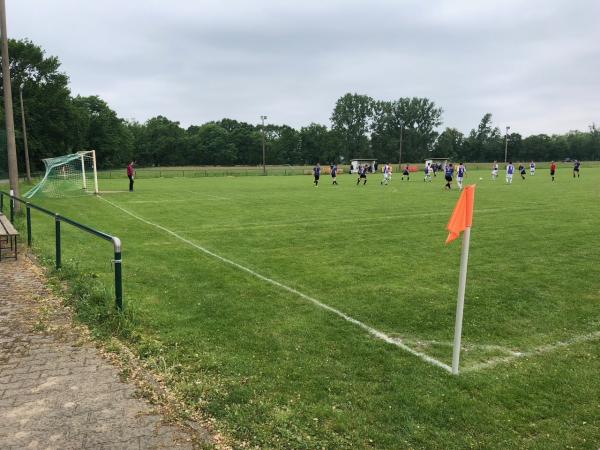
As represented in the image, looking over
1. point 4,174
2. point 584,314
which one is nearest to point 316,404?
point 584,314

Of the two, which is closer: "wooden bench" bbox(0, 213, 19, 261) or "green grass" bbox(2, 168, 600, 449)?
"green grass" bbox(2, 168, 600, 449)

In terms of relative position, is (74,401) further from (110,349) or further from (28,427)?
(110,349)

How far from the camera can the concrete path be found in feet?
11.3

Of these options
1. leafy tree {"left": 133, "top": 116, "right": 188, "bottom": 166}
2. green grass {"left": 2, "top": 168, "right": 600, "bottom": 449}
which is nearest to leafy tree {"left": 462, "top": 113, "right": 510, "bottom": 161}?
leafy tree {"left": 133, "top": 116, "right": 188, "bottom": 166}

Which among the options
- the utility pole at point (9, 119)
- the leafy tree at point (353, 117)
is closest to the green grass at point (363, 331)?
the utility pole at point (9, 119)

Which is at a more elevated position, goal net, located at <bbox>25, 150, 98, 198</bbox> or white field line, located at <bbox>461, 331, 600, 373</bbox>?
goal net, located at <bbox>25, 150, 98, 198</bbox>

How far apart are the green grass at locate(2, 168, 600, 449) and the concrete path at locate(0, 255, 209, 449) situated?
422mm

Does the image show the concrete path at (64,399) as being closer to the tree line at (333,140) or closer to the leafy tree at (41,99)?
the leafy tree at (41,99)

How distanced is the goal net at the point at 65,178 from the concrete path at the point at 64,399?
23292 mm

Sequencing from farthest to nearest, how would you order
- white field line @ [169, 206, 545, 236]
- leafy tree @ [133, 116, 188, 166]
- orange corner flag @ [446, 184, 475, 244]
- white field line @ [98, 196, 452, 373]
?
leafy tree @ [133, 116, 188, 166] → white field line @ [169, 206, 545, 236] → white field line @ [98, 196, 452, 373] → orange corner flag @ [446, 184, 475, 244]

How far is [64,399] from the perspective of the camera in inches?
158

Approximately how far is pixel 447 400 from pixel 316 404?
115 cm

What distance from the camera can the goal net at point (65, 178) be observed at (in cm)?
2723

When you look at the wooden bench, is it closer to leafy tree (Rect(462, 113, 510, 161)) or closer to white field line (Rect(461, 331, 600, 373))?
white field line (Rect(461, 331, 600, 373))
